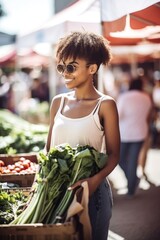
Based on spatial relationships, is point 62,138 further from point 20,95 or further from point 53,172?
point 20,95

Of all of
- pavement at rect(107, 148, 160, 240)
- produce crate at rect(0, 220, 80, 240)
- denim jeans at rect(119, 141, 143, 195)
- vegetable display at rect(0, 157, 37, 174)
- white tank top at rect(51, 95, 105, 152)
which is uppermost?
white tank top at rect(51, 95, 105, 152)

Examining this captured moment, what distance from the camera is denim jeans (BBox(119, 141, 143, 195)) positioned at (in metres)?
7.68

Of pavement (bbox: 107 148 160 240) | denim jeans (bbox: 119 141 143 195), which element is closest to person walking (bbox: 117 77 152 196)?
denim jeans (bbox: 119 141 143 195)

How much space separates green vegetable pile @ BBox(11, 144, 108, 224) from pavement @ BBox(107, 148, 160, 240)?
249cm

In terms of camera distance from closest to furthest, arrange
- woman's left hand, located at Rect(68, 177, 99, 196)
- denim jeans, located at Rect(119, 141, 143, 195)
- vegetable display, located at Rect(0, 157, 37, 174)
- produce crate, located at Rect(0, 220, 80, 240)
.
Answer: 1. produce crate, located at Rect(0, 220, 80, 240)
2. woman's left hand, located at Rect(68, 177, 99, 196)
3. vegetable display, located at Rect(0, 157, 37, 174)
4. denim jeans, located at Rect(119, 141, 143, 195)

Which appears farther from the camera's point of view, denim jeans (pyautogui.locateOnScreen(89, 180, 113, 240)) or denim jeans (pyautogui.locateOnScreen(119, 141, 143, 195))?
denim jeans (pyautogui.locateOnScreen(119, 141, 143, 195))

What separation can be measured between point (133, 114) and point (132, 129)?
25 centimetres

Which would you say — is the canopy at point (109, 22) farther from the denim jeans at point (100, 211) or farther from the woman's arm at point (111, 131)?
the denim jeans at point (100, 211)

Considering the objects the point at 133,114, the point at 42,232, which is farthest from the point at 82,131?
the point at 133,114

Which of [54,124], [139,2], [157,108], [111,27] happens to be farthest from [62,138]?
[157,108]

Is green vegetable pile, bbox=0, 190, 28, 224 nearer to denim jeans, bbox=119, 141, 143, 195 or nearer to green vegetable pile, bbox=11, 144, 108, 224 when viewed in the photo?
green vegetable pile, bbox=11, 144, 108, 224

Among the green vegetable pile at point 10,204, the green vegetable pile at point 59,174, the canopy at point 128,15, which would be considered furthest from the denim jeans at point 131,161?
the green vegetable pile at point 59,174

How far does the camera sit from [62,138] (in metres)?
3.36

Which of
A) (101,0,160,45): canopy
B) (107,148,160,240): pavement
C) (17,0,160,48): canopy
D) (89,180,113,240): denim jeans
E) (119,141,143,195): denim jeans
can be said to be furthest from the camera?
(119,141,143,195): denim jeans
